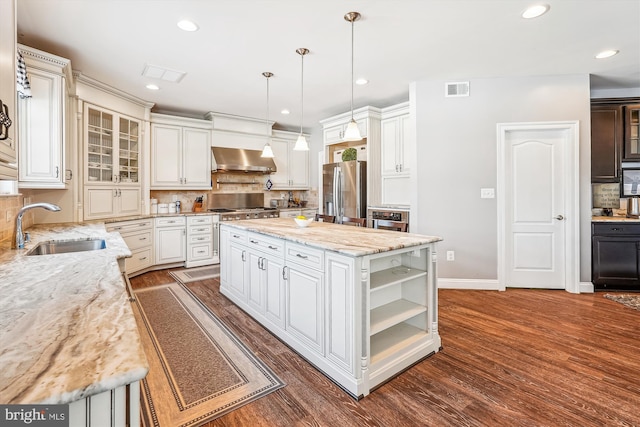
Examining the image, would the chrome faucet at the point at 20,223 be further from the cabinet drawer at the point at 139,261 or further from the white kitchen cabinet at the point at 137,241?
the cabinet drawer at the point at 139,261

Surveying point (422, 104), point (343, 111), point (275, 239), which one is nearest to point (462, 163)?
point (422, 104)

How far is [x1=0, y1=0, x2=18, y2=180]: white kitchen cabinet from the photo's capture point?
121 cm

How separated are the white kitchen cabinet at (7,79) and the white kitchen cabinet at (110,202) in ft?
8.78

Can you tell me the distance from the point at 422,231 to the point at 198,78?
3375 millimetres

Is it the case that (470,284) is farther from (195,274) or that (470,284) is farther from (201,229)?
(201,229)

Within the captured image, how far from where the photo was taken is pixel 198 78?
3754mm

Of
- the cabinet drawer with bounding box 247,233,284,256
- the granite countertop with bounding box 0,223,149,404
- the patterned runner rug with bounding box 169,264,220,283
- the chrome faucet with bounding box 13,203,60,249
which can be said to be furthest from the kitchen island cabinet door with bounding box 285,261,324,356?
the patterned runner rug with bounding box 169,264,220,283

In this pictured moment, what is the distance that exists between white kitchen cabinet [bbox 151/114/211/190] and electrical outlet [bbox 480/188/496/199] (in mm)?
4268

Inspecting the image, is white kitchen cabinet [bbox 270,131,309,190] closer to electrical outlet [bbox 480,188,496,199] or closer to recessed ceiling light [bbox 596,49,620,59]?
electrical outlet [bbox 480,188,496,199]

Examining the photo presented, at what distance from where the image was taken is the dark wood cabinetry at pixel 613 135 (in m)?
3.95

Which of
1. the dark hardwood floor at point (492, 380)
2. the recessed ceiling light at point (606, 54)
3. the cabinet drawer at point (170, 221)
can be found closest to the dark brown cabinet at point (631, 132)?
the recessed ceiling light at point (606, 54)

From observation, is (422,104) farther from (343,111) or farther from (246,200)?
(246,200)

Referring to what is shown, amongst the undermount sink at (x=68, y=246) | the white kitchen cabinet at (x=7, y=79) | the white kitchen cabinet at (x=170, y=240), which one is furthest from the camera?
the white kitchen cabinet at (x=170, y=240)

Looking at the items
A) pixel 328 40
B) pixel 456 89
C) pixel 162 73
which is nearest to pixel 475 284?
pixel 456 89
